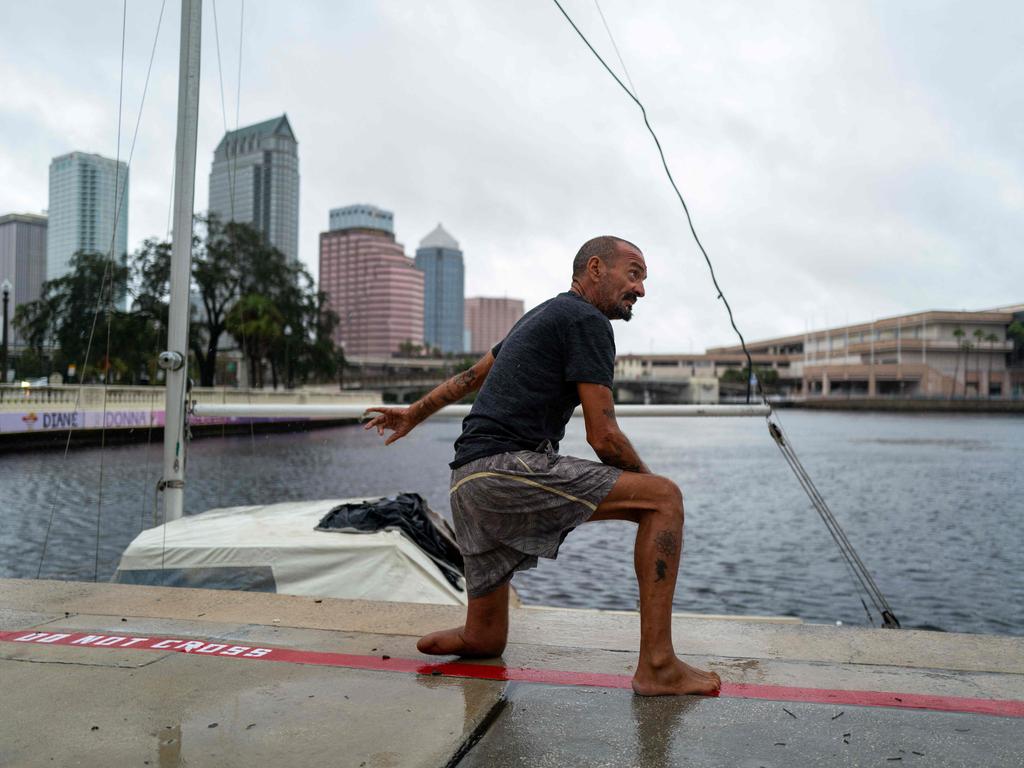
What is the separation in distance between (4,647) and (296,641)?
1167 millimetres

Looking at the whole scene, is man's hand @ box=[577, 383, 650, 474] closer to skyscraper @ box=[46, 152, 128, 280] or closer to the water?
skyscraper @ box=[46, 152, 128, 280]

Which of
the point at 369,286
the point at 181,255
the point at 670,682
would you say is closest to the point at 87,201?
the point at 181,255

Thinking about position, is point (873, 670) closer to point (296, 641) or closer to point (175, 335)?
point (296, 641)

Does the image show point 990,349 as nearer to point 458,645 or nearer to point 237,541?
point 237,541

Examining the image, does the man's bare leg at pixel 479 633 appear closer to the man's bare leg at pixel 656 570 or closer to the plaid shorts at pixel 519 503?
the plaid shorts at pixel 519 503

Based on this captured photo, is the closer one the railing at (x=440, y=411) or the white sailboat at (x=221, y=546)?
the railing at (x=440, y=411)

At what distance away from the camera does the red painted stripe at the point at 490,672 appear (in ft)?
9.21

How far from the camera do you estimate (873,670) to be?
323 cm

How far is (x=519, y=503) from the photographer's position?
117 inches

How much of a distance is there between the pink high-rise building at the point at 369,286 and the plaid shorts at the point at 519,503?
163096mm

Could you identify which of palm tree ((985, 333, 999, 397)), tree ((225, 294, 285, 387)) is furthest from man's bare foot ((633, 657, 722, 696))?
palm tree ((985, 333, 999, 397))

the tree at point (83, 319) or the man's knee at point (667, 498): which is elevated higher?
the tree at point (83, 319)

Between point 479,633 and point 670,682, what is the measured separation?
78cm

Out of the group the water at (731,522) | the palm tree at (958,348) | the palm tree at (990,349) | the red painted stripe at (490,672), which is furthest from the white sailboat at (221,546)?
the palm tree at (990,349)
